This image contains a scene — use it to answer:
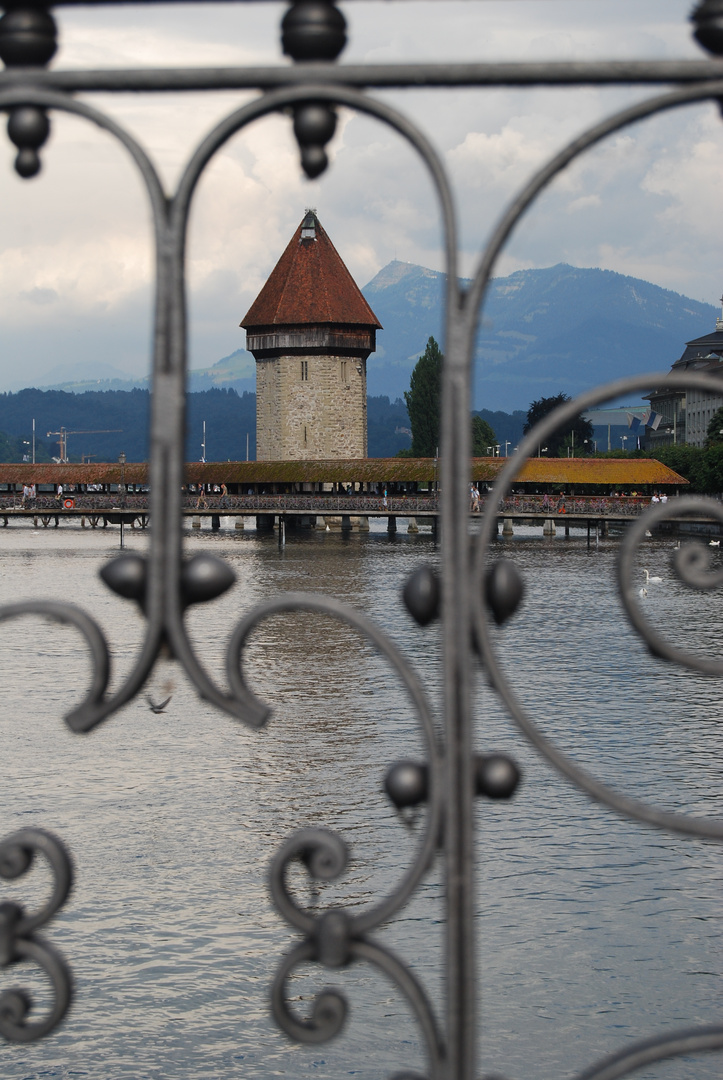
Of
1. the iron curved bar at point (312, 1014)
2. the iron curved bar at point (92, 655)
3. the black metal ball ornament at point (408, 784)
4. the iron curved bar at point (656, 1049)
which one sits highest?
the iron curved bar at point (92, 655)

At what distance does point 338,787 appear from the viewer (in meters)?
15.5

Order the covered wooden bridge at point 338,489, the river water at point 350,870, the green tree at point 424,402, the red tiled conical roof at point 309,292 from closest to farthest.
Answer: the river water at point 350,870 → the covered wooden bridge at point 338,489 → the red tiled conical roof at point 309,292 → the green tree at point 424,402

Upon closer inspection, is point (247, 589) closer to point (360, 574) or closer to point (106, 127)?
point (360, 574)

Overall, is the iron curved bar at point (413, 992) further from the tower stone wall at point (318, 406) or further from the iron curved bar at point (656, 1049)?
the tower stone wall at point (318, 406)

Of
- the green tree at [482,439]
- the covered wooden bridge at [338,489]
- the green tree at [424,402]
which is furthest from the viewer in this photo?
the green tree at [482,439]

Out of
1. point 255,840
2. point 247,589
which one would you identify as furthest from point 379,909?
point 247,589

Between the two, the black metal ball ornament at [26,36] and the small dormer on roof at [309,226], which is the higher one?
the small dormer on roof at [309,226]

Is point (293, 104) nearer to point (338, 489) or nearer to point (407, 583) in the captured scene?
point (407, 583)

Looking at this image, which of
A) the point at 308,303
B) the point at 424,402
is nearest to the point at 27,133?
the point at 308,303

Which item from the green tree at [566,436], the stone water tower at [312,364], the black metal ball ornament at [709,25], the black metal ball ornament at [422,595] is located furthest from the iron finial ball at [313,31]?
the green tree at [566,436]

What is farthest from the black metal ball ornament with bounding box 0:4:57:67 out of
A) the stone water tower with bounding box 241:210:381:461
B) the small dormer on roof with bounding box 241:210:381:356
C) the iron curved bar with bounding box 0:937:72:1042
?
the small dormer on roof with bounding box 241:210:381:356

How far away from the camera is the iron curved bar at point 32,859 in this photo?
1.30m

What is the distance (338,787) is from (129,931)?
4554 millimetres

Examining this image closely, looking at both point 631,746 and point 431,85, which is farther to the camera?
point 631,746
